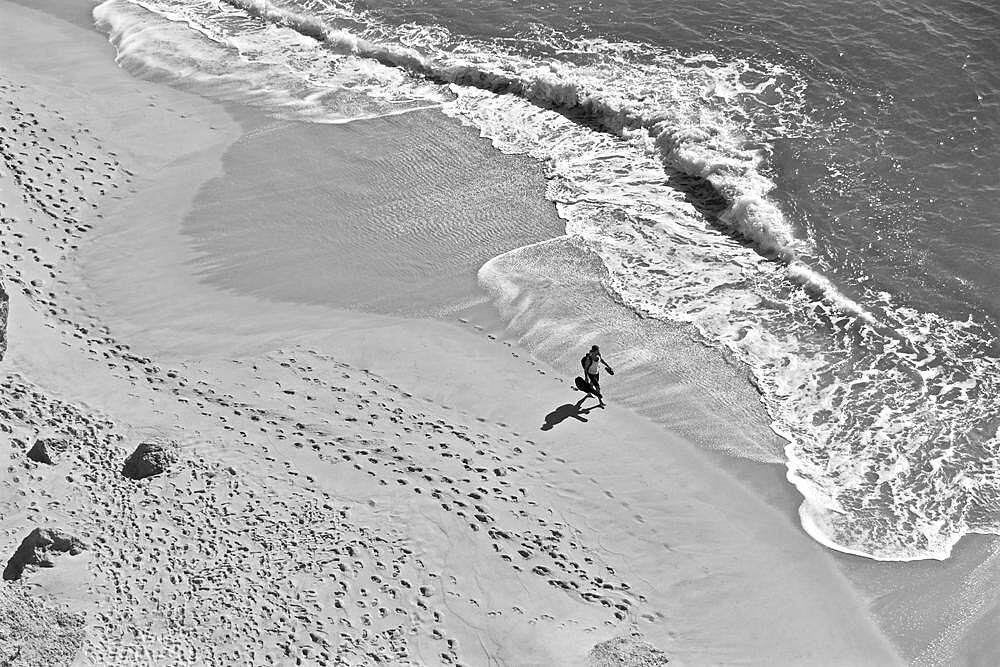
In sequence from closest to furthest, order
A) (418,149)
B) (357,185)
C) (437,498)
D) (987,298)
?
(437,498), (987,298), (357,185), (418,149)

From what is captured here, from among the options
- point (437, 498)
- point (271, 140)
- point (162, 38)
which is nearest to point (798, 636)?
point (437, 498)

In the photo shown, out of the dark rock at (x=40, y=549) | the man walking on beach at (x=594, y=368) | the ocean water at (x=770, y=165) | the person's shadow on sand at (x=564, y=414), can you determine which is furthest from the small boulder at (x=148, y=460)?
the ocean water at (x=770, y=165)

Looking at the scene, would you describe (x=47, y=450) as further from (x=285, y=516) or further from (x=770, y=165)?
(x=770, y=165)

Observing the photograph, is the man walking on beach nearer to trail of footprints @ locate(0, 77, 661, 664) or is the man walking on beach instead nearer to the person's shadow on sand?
the person's shadow on sand

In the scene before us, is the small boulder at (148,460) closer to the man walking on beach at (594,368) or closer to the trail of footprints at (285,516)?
the trail of footprints at (285,516)

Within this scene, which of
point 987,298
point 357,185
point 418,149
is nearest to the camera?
point 987,298

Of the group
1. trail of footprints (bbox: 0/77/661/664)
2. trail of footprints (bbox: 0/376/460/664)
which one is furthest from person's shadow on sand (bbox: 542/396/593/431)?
trail of footprints (bbox: 0/376/460/664)

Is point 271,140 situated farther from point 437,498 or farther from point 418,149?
point 437,498
